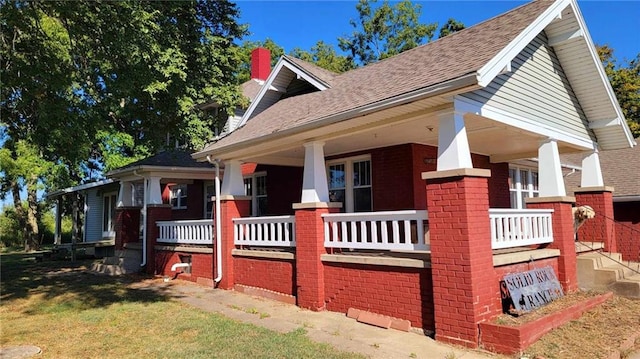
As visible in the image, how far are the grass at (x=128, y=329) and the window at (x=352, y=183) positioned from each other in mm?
4955

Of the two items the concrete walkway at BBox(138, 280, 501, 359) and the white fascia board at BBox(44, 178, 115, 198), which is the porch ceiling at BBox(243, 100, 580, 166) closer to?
the concrete walkway at BBox(138, 280, 501, 359)

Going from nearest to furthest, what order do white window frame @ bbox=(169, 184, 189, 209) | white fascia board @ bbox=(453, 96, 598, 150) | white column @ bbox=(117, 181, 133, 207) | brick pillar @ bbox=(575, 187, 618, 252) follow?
white fascia board @ bbox=(453, 96, 598, 150), brick pillar @ bbox=(575, 187, 618, 252), white column @ bbox=(117, 181, 133, 207), white window frame @ bbox=(169, 184, 189, 209)

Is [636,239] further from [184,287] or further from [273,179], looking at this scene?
[184,287]

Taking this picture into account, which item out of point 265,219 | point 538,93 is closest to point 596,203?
point 538,93

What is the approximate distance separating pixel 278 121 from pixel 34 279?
A: 9009mm

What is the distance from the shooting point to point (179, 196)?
63.4 feet

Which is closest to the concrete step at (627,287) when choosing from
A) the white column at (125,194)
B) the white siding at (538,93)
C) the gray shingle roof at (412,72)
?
the white siding at (538,93)

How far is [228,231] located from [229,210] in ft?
1.74

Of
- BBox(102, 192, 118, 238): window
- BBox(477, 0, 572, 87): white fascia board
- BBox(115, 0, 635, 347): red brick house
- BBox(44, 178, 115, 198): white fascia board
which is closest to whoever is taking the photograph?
BBox(477, 0, 572, 87): white fascia board

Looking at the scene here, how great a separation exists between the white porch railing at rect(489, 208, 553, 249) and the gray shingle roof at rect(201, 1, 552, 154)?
2389 mm

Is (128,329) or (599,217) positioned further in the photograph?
(599,217)

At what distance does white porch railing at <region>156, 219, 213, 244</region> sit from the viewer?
12.3 metres

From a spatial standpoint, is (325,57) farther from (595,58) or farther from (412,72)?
(412,72)

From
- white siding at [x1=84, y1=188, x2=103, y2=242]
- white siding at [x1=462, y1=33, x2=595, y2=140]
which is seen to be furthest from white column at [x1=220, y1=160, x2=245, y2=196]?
white siding at [x1=84, y1=188, x2=103, y2=242]
